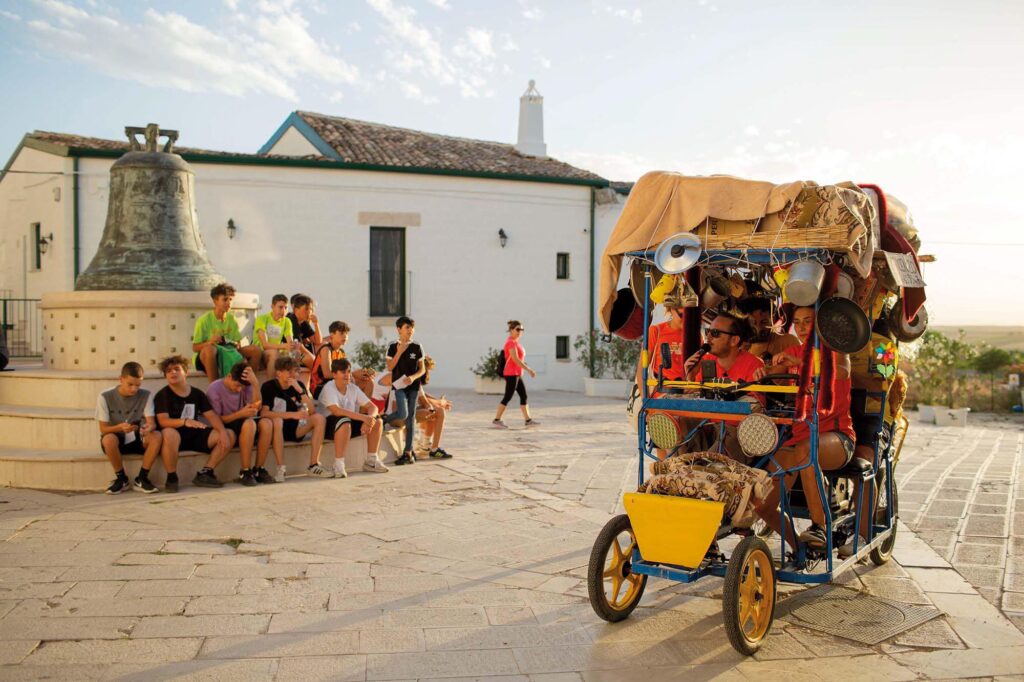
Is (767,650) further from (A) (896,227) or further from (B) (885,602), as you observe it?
(A) (896,227)

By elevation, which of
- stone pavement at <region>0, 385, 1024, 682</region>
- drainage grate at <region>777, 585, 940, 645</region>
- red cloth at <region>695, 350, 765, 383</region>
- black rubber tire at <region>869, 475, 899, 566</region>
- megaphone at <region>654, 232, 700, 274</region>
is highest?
megaphone at <region>654, 232, 700, 274</region>

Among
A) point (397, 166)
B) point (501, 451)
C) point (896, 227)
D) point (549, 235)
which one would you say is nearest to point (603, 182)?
point (549, 235)

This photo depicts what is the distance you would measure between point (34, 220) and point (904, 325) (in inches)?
742

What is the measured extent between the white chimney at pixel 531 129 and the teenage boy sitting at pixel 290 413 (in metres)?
16.6

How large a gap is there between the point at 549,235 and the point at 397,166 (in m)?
4.22

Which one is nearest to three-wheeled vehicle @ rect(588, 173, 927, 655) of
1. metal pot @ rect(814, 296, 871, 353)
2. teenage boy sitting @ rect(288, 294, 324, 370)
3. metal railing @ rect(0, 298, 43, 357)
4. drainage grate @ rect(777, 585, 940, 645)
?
metal pot @ rect(814, 296, 871, 353)

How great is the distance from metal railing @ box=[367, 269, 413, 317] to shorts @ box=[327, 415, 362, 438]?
11.1 metres

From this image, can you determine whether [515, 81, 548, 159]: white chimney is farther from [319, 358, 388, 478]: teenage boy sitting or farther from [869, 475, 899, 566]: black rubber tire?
[869, 475, 899, 566]: black rubber tire

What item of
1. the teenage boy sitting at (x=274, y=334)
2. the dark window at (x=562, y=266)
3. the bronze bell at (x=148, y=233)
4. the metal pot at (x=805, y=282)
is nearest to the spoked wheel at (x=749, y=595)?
the metal pot at (x=805, y=282)

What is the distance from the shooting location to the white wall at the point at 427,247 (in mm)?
18922

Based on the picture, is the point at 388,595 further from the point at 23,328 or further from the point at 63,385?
the point at 23,328

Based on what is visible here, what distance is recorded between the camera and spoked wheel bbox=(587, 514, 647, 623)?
15.8ft

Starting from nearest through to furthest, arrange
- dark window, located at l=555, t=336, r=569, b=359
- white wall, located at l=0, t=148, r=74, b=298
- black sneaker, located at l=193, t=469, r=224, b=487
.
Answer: black sneaker, located at l=193, t=469, r=224, b=487 < white wall, located at l=0, t=148, r=74, b=298 < dark window, located at l=555, t=336, r=569, b=359

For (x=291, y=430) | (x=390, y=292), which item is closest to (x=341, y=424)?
(x=291, y=430)
